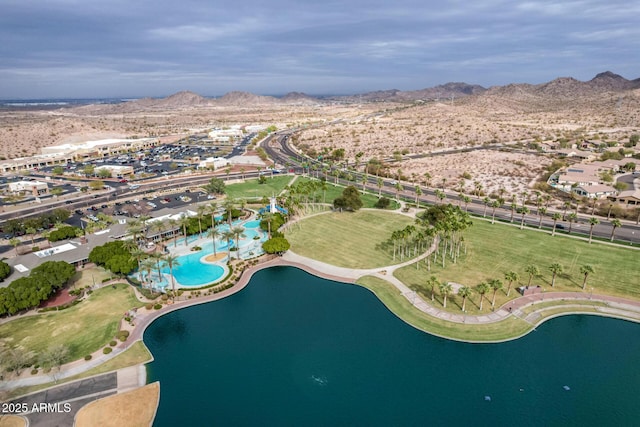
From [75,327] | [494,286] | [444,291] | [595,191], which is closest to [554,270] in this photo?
[494,286]

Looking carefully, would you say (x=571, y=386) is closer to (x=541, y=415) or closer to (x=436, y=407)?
(x=541, y=415)

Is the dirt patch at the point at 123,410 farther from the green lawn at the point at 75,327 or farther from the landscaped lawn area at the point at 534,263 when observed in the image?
the landscaped lawn area at the point at 534,263

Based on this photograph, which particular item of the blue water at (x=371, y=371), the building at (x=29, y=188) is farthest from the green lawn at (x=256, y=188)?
the blue water at (x=371, y=371)

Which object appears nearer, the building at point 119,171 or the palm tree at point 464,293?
the palm tree at point 464,293

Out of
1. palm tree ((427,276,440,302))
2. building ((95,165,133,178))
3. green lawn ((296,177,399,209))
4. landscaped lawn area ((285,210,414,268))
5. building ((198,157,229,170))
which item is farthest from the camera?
building ((198,157,229,170))

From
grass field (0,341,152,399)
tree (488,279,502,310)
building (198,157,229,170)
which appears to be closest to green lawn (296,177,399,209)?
tree (488,279,502,310)

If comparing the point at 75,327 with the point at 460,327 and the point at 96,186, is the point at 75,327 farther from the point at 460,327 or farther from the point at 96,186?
the point at 96,186

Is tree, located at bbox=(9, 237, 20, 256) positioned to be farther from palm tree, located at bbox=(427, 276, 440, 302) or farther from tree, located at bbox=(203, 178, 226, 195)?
palm tree, located at bbox=(427, 276, 440, 302)
